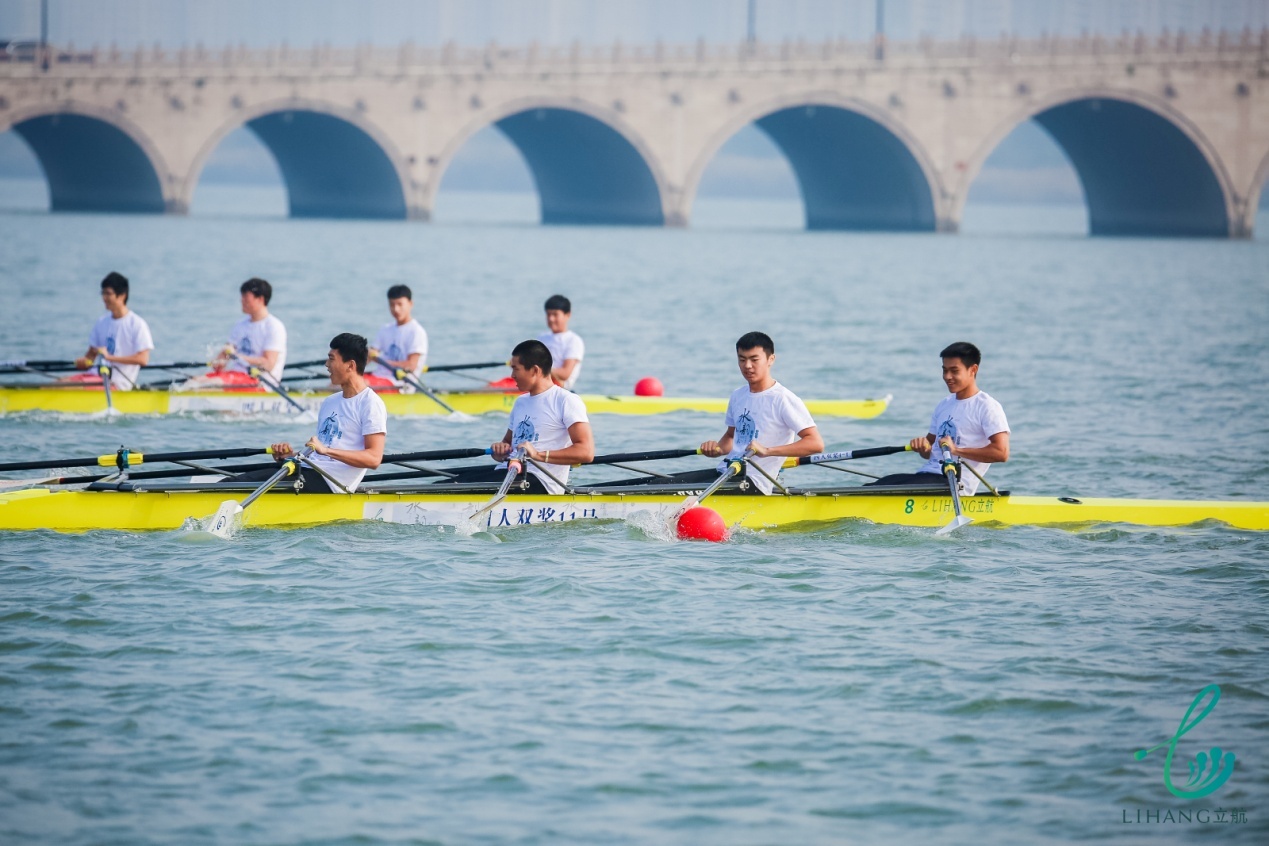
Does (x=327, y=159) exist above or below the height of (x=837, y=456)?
above

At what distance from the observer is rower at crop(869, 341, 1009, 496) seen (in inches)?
439

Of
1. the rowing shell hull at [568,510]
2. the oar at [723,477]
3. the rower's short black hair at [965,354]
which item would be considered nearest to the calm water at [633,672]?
the rowing shell hull at [568,510]

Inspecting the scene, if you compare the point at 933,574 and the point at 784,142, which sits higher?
the point at 784,142

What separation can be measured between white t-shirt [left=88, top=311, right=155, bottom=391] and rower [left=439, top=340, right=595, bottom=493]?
6878mm

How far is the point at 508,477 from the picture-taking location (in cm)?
1105

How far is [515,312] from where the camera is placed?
3259cm

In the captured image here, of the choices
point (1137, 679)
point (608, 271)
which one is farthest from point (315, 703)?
point (608, 271)

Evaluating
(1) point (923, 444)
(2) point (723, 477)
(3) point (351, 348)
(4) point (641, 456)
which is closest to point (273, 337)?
(3) point (351, 348)

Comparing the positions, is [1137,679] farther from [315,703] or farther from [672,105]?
[672,105]

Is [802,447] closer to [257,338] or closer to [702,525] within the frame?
[702,525]

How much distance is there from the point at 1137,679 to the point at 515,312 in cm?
2499

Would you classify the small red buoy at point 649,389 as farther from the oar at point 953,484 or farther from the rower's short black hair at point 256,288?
the oar at point 953,484

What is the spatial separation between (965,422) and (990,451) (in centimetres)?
30

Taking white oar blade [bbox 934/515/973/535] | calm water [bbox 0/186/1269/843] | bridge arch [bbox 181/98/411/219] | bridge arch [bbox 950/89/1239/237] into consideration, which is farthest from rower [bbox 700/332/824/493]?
bridge arch [bbox 950/89/1239/237]
